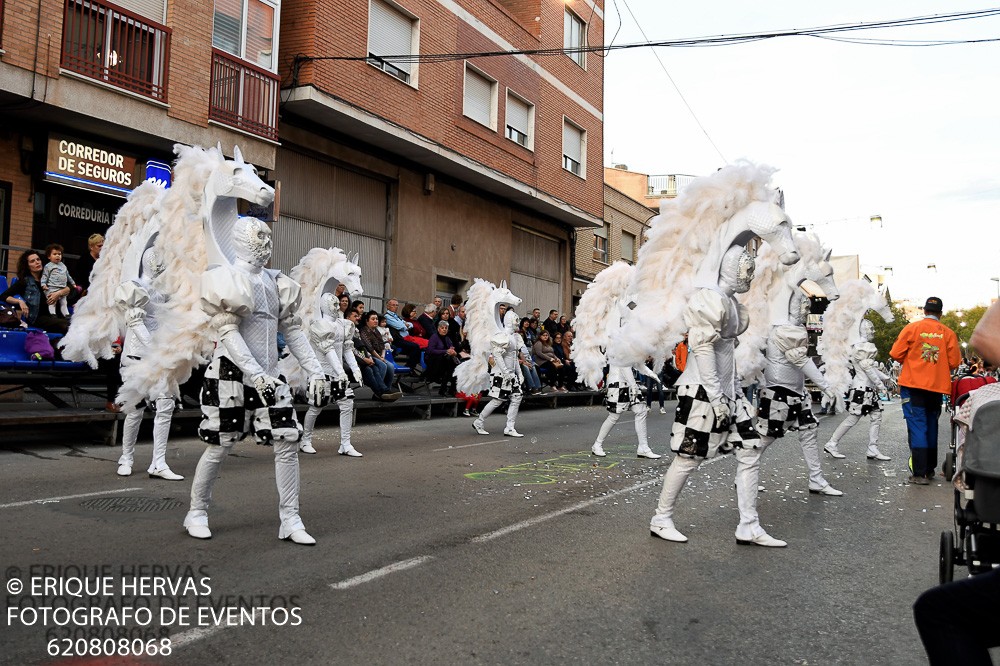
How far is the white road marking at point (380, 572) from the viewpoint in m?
4.57

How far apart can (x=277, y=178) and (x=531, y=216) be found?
11412 mm

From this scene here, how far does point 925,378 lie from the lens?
9273mm

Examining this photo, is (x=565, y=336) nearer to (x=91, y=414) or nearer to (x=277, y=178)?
(x=277, y=178)

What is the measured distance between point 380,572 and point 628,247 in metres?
32.3

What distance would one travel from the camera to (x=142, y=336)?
798cm

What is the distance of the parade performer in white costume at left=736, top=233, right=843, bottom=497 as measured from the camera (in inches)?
292

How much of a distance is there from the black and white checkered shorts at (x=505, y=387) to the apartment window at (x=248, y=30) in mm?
8383

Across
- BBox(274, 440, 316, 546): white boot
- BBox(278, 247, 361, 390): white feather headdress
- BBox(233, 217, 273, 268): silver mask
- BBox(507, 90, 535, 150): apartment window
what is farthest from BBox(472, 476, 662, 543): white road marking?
BBox(507, 90, 535, 150): apartment window

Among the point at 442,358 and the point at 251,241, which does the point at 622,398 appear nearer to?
the point at 251,241

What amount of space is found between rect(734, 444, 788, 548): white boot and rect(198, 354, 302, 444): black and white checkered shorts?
10.6 ft

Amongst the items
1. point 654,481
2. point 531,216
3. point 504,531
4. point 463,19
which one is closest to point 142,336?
point 504,531

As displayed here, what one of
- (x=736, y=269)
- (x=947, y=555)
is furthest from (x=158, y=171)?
(x=947, y=555)

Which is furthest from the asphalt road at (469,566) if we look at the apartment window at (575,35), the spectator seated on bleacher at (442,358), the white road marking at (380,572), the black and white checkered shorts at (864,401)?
the apartment window at (575,35)

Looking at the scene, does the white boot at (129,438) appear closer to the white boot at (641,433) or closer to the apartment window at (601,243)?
the white boot at (641,433)
